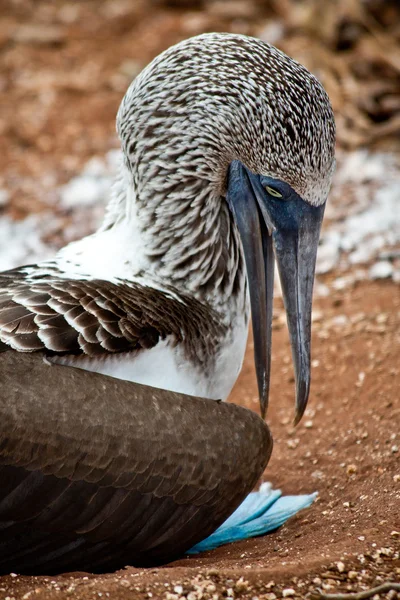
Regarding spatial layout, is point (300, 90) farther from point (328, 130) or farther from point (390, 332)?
point (390, 332)

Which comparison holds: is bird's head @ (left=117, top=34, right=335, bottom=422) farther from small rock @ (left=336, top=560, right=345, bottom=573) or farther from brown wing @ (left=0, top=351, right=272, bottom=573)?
small rock @ (left=336, top=560, right=345, bottom=573)

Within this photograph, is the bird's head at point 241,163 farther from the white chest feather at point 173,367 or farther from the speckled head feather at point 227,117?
the white chest feather at point 173,367

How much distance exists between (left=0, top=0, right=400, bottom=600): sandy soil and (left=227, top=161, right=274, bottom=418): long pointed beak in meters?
0.74

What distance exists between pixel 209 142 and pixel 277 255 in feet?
2.14

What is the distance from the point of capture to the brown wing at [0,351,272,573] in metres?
3.94

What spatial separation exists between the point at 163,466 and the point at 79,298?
855 mm

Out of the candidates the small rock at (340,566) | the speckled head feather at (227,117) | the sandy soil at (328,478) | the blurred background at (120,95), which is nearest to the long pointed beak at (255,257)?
the speckled head feather at (227,117)

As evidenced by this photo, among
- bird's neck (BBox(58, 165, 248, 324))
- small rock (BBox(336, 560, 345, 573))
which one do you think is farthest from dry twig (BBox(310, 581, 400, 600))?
bird's neck (BBox(58, 165, 248, 324))

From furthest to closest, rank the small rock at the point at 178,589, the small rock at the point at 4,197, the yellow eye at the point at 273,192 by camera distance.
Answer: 1. the small rock at the point at 4,197
2. the yellow eye at the point at 273,192
3. the small rock at the point at 178,589

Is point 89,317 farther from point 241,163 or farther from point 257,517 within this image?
point 257,517

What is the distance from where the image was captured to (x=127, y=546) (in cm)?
Answer: 421

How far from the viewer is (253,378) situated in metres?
6.51

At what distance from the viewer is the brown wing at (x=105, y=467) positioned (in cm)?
394

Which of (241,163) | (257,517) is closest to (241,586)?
(257,517)
